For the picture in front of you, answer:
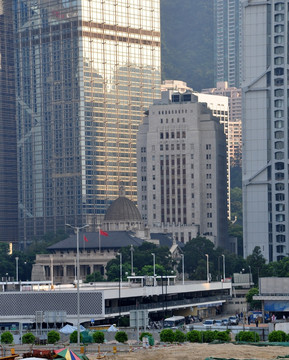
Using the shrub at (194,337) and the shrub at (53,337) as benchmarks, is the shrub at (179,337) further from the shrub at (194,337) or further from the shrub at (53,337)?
the shrub at (53,337)

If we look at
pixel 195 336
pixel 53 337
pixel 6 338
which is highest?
pixel 195 336

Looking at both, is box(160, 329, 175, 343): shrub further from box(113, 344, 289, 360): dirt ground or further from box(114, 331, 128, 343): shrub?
box(113, 344, 289, 360): dirt ground

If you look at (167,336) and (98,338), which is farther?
(98,338)

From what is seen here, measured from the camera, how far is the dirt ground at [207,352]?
402 feet

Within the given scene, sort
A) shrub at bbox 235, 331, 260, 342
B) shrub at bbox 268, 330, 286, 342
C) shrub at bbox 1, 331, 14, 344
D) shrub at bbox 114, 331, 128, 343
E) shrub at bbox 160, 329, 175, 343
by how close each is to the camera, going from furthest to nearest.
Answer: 1. shrub at bbox 1, 331, 14, 344
2. shrub at bbox 114, 331, 128, 343
3. shrub at bbox 160, 329, 175, 343
4. shrub at bbox 235, 331, 260, 342
5. shrub at bbox 268, 330, 286, 342

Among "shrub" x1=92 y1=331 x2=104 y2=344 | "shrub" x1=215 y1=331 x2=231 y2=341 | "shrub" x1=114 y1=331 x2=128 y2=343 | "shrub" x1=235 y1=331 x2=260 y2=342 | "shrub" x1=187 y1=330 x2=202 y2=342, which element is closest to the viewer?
"shrub" x1=235 y1=331 x2=260 y2=342

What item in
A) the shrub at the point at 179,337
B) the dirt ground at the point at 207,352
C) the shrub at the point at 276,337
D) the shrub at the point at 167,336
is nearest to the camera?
the dirt ground at the point at 207,352

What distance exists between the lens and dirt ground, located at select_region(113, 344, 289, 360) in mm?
122438

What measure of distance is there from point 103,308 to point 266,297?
1025 inches

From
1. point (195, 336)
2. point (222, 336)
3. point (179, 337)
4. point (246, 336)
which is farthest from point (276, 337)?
point (179, 337)

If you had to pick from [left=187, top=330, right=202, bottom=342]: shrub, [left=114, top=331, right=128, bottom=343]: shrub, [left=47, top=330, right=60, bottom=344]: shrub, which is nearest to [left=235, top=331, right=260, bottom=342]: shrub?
[left=187, top=330, right=202, bottom=342]: shrub

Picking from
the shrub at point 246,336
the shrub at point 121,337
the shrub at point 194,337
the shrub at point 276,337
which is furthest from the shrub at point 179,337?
the shrub at point 276,337

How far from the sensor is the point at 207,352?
126 meters

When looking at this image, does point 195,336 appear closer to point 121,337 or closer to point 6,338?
point 121,337
